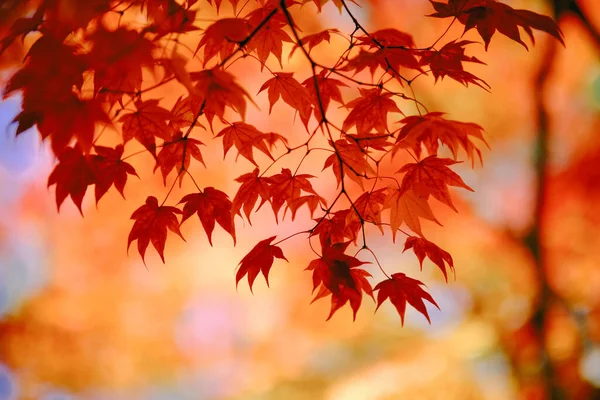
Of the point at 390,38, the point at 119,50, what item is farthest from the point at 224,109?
the point at 390,38

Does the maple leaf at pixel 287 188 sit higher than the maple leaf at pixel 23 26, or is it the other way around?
the maple leaf at pixel 23 26

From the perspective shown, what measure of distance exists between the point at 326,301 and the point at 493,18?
9.04 ft

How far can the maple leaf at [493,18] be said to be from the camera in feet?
3.14

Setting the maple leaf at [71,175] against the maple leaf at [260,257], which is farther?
the maple leaf at [260,257]

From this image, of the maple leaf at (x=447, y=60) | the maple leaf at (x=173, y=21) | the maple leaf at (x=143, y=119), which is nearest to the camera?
the maple leaf at (x=173, y=21)

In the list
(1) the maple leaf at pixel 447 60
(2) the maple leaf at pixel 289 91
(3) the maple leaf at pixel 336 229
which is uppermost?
(2) the maple leaf at pixel 289 91

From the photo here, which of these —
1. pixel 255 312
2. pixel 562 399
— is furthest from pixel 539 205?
pixel 255 312

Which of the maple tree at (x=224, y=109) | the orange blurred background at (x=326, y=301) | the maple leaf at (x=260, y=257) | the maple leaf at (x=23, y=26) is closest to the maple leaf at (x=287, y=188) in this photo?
the maple tree at (x=224, y=109)

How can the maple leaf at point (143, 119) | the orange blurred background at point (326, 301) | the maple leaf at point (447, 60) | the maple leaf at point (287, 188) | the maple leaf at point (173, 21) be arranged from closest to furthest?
1. the maple leaf at point (173, 21)
2. the maple leaf at point (143, 119)
3. the maple leaf at point (447, 60)
4. the maple leaf at point (287, 188)
5. the orange blurred background at point (326, 301)

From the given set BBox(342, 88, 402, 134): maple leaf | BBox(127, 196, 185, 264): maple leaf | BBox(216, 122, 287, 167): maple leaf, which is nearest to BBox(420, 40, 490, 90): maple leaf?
BBox(342, 88, 402, 134): maple leaf

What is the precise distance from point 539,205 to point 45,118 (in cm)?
329

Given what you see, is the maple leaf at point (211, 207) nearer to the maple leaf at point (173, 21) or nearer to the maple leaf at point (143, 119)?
the maple leaf at point (143, 119)

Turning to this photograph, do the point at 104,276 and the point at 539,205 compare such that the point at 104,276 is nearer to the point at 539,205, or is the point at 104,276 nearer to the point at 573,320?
the point at 539,205

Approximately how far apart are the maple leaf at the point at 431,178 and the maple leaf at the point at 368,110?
228mm
